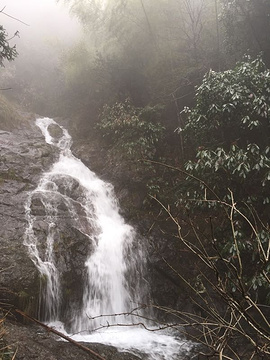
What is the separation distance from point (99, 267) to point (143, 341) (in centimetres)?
197

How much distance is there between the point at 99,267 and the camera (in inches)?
265

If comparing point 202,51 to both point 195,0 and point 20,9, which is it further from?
point 20,9

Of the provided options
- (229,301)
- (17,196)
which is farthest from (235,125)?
(229,301)

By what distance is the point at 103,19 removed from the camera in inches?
498

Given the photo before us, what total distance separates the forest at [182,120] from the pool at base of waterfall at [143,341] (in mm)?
515

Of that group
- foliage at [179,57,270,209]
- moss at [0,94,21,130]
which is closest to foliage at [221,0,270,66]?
foliage at [179,57,270,209]

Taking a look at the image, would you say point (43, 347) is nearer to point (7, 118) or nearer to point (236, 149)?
point (236, 149)

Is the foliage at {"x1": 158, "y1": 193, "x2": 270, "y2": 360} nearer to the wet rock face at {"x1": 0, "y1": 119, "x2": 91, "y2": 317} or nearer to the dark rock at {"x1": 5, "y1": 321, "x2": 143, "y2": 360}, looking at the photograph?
the dark rock at {"x1": 5, "y1": 321, "x2": 143, "y2": 360}

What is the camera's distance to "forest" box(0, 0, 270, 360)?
607cm

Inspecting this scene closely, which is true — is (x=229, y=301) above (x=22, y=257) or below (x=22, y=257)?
below

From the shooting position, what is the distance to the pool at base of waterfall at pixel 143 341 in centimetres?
495

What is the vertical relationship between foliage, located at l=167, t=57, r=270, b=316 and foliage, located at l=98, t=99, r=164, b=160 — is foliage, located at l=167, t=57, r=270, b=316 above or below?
below

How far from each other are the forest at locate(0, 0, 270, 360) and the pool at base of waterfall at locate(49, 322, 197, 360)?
0.52 meters

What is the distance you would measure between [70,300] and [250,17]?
9305 millimetres
